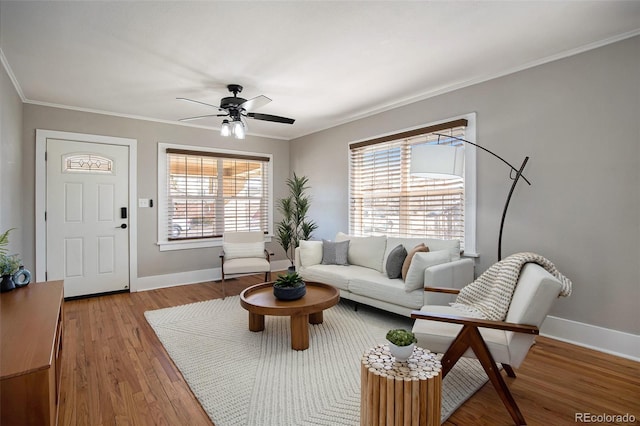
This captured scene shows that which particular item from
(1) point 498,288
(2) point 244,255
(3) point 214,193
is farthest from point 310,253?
(1) point 498,288

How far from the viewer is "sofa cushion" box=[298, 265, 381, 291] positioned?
3.78 meters

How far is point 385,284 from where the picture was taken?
3.37 metres

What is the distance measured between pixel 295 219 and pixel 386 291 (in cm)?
268

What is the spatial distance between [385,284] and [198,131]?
12.9ft

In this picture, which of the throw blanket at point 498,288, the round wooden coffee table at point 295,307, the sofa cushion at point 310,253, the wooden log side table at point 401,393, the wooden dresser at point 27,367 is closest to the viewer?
the wooden dresser at point 27,367

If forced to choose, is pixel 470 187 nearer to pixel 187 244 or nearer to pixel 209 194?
pixel 209 194

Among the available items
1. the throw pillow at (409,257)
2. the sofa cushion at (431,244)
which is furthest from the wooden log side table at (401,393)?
the sofa cushion at (431,244)

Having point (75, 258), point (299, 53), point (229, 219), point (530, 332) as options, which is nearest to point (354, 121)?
point (299, 53)

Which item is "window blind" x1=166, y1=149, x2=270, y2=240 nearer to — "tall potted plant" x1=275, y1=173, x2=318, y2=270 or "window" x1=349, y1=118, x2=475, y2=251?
"tall potted plant" x1=275, y1=173, x2=318, y2=270

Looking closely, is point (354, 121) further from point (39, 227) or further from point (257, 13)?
point (39, 227)

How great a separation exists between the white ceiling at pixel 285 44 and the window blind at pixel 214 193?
1.45m

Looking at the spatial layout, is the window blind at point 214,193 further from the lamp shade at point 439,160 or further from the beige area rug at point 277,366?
the lamp shade at point 439,160

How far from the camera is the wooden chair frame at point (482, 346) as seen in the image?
1.83 meters

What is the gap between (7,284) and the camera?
2369mm
